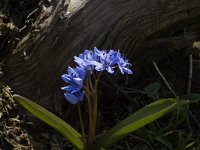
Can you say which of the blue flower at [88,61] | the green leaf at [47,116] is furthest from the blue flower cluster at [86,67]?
the green leaf at [47,116]

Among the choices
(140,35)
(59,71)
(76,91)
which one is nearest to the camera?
(76,91)

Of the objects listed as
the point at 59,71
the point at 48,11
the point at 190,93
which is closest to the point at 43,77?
the point at 59,71

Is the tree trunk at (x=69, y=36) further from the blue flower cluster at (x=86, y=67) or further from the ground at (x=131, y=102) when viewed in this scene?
the blue flower cluster at (x=86, y=67)

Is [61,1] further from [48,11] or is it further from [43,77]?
[43,77]

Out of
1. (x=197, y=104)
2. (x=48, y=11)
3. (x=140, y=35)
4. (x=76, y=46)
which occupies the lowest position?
(x=197, y=104)

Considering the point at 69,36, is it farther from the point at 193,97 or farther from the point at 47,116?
the point at 193,97

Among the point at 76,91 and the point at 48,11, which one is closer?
the point at 76,91

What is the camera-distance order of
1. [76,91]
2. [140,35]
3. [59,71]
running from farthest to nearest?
[140,35] < [59,71] < [76,91]

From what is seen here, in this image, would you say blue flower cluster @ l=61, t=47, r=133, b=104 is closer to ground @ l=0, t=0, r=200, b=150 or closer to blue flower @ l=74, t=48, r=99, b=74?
blue flower @ l=74, t=48, r=99, b=74
